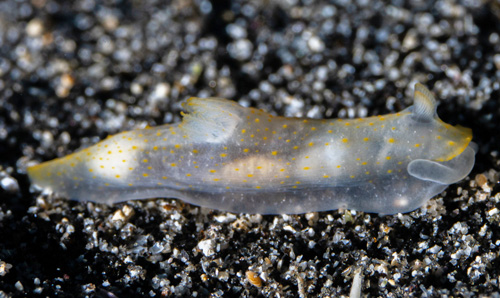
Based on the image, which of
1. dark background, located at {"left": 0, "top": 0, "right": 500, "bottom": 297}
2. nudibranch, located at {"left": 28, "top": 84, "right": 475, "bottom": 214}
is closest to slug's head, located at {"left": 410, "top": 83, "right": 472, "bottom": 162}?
nudibranch, located at {"left": 28, "top": 84, "right": 475, "bottom": 214}

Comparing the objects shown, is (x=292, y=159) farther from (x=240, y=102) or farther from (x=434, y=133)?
(x=240, y=102)

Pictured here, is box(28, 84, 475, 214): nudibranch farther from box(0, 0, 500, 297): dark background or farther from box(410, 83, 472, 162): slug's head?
box(0, 0, 500, 297): dark background

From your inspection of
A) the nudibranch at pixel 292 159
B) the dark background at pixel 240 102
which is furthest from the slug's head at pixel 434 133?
the dark background at pixel 240 102

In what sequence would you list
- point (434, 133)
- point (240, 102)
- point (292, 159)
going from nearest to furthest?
point (434, 133)
point (292, 159)
point (240, 102)

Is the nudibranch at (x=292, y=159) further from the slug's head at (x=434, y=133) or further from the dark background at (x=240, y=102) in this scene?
the dark background at (x=240, y=102)

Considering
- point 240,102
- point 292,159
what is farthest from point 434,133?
point 240,102
